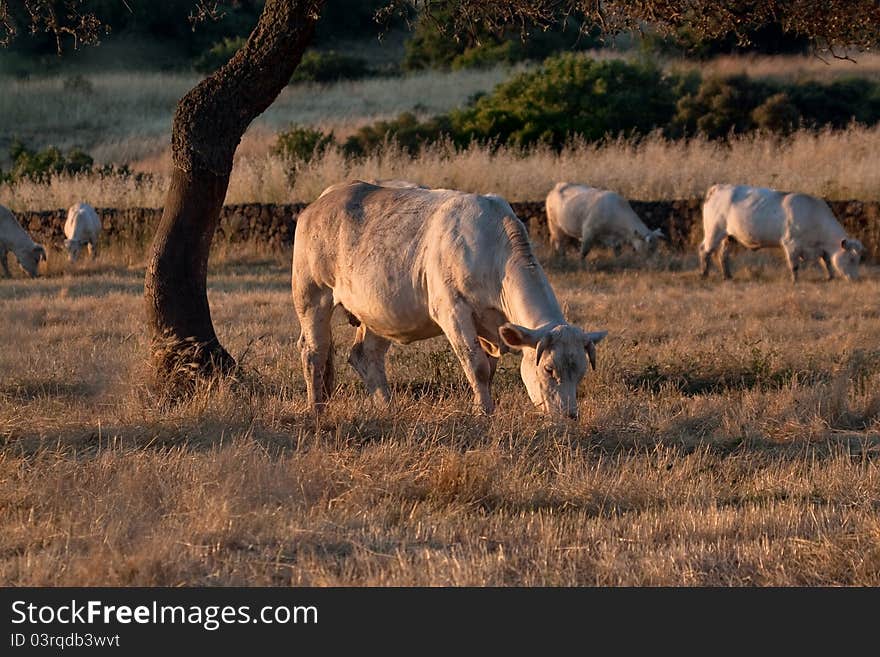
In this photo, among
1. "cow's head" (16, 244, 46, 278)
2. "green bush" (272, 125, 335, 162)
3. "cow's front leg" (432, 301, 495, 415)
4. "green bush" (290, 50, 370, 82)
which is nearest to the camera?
"cow's front leg" (432, 301, 495, 415)

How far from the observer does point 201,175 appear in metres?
10.9

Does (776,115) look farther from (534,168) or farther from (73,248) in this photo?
(73,248)

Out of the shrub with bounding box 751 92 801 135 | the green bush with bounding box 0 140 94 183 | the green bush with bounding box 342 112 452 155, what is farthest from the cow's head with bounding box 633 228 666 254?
the green bush with bounding box 0 140 94 183

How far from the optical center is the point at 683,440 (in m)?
9.02

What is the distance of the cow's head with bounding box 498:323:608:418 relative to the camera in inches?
338

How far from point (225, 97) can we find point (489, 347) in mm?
3056

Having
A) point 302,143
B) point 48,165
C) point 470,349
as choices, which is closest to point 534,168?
point 302,143

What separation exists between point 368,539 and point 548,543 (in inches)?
34.4

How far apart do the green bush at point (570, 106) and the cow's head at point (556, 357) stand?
78.1 ft

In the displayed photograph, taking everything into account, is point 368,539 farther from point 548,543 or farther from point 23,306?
point 23,306

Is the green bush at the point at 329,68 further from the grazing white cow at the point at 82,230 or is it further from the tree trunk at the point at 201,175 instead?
the tree trunk at the point at 201,175

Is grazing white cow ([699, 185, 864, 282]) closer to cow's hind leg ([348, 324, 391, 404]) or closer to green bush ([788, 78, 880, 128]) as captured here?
cow's hind leg ([348, 324, 391, 404])

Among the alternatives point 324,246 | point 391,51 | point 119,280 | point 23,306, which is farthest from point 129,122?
point 324,246
